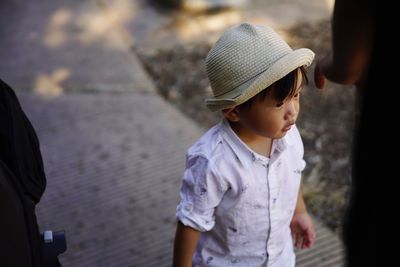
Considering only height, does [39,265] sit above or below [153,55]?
above

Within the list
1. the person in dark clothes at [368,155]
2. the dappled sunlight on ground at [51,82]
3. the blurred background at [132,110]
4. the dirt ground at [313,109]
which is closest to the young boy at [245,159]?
the person in dark clothes at [368,155]

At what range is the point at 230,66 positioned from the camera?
1.71 m

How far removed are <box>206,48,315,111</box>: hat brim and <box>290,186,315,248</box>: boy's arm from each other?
2.00ft

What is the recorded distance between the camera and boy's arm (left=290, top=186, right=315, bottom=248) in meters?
2.14

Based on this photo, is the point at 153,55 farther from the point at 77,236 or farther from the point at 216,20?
the point at 77,236

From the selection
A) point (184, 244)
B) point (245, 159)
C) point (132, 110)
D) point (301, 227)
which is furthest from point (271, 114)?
point (132, 110)

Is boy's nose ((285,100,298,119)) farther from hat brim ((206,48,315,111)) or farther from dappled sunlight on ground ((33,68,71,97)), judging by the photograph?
dappled sunlight on ground ((33,68,71,97))

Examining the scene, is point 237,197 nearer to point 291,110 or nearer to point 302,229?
point 291,110

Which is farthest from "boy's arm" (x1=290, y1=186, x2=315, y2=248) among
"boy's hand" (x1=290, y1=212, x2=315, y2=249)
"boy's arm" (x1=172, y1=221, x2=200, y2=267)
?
"boy's arm" (x1=172, y1=221, x2=200, y2=267)

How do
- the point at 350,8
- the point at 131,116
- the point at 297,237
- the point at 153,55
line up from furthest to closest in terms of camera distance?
the point at 153,55
the point at 131,116
the point at 297,237
the point at 350,8

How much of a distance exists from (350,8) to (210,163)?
76 centimetres

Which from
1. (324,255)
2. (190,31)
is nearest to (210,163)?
(324,255)

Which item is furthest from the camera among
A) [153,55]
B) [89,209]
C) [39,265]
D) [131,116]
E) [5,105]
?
[153,55]

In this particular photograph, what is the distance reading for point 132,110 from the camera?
13.2 ft
